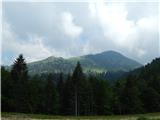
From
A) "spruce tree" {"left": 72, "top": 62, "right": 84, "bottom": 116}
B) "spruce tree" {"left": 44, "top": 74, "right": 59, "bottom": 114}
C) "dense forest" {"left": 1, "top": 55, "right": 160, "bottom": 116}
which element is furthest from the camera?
"spruce tree" {"left": 44, "top": 74, "right": 59, "bottom": 114}

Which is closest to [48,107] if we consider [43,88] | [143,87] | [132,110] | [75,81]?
[43,88]

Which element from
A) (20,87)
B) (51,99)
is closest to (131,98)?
(51,99)

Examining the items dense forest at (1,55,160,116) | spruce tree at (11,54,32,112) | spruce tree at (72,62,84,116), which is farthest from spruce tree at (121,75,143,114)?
spruce tree at (11,54,32,112)

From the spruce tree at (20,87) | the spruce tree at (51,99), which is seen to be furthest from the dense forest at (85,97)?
the spruce tree at (20,87)

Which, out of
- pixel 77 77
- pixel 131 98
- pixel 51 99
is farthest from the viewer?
pixel 131 98

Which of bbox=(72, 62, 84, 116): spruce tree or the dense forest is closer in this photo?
bbox=(72, 62, 84, 116): spruce tree

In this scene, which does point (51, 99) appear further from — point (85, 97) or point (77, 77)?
point (77, 77)

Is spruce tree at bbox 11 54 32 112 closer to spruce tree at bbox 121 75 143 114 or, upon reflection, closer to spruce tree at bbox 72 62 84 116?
spruce tree at bbox 72 62 84 116

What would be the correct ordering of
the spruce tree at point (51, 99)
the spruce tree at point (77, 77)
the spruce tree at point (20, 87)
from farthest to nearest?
the spruce tree at point (51, 99) < the spruce tree at point (77, 77) < the spruce tree at point (20, 87)

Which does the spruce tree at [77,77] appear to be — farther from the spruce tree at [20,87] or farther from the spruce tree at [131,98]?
the spruce tree at [131,98]

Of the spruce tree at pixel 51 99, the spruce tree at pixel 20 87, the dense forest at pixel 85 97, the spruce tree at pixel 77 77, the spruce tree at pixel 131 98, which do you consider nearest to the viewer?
the spruce tree at pixel 20 87

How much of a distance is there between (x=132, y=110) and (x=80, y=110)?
16587 millimetres

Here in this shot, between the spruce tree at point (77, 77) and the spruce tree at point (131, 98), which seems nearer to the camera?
the spruce tree at point (77, 77)

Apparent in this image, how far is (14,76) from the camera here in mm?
90000
